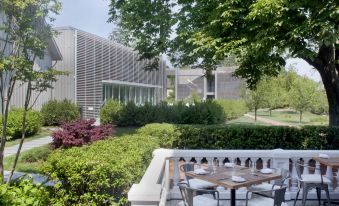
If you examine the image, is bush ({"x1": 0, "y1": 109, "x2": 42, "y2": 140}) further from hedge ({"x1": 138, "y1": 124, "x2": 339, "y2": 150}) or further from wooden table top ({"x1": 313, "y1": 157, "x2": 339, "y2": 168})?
wooden table top ({"x1": 313, "y1": 157, "x2": 339, "y2": 168})

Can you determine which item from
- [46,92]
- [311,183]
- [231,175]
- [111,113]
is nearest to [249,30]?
[311,183]

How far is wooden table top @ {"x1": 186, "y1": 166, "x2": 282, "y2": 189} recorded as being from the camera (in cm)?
519

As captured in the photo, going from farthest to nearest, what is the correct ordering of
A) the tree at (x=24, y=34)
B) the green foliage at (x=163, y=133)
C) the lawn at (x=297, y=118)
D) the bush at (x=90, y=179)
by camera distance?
1. the lawn at (x=297, y=118)
2. the green foliage at (x=163, y=133)
3. the tree at (x=24, y=34)
4. the bush at (x=90, y=179)

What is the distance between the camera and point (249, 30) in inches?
392

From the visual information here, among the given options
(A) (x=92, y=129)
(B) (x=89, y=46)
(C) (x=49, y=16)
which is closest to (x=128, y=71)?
(B) (x=89, y=46)

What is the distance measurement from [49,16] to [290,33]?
539 centimetres

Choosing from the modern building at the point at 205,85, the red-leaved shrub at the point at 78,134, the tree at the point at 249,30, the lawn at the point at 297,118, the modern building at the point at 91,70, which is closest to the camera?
the tree at the point at 249,30

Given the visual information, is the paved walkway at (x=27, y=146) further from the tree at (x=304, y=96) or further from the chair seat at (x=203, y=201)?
the tree at (x=304, y=96)

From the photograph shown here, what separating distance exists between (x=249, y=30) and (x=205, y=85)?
56519 millimetres

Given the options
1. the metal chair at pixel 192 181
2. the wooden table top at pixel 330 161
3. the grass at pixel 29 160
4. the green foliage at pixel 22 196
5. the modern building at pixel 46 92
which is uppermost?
the modern building at pixel 46 92

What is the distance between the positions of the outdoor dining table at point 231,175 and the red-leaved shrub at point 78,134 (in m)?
5.89

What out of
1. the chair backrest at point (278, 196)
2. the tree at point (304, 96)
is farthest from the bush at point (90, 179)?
the tree at point (304, 96)

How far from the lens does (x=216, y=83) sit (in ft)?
213

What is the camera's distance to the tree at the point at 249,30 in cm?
841
